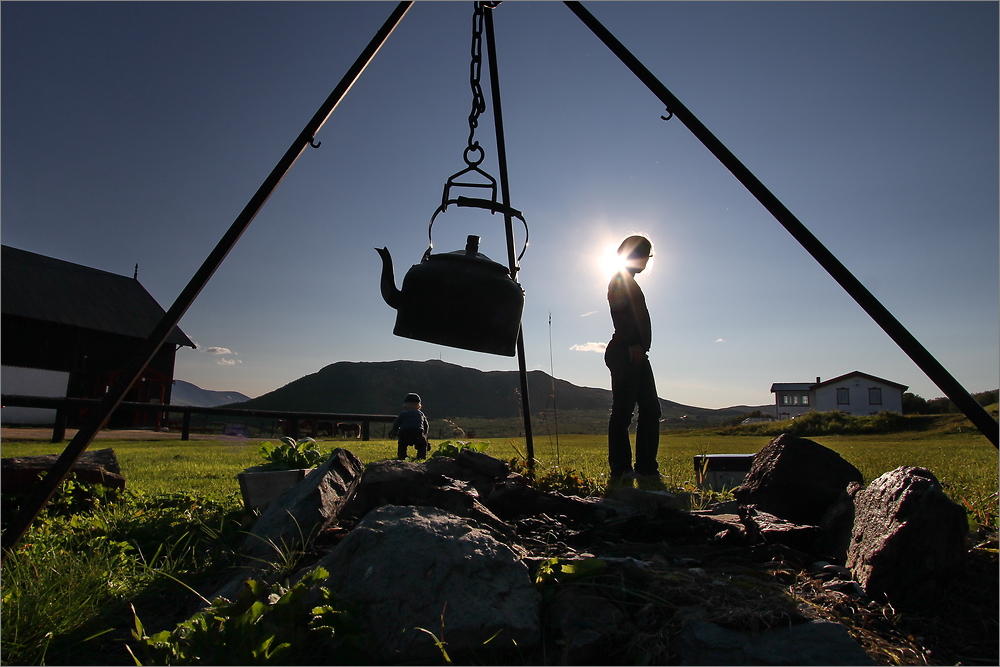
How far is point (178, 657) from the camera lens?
4.83 ft

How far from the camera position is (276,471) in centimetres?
376

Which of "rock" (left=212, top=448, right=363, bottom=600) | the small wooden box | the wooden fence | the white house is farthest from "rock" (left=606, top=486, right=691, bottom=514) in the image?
the white house

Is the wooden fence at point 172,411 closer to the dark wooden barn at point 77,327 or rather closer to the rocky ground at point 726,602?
the rocky ground at point 726,602

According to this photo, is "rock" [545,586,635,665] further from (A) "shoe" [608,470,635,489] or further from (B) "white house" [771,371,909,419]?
(B) "white house" [771,371,909,419]

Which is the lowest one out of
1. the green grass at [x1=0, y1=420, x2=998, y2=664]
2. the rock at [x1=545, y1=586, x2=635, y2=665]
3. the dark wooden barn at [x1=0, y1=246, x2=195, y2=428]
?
the green grass at [x1=0, y1=420, x2=998, y2=664]

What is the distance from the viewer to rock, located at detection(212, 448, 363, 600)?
7.45 ft

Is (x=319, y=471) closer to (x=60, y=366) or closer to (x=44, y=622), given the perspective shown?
(x=44, y=622)

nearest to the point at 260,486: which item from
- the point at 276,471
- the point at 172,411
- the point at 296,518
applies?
the point at 276,471

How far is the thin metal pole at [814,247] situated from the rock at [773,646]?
1.05 metres

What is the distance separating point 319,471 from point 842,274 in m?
2.69

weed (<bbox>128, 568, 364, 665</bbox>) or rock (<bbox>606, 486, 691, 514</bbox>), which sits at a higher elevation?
rock (<bbox>606, 486, 691, 514</bbox>)

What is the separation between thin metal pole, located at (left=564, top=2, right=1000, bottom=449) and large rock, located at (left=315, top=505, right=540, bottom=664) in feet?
5.61

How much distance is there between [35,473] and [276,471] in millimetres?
1739

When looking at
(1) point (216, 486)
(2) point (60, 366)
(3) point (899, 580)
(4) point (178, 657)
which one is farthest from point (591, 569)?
(2) point (60, 366)
